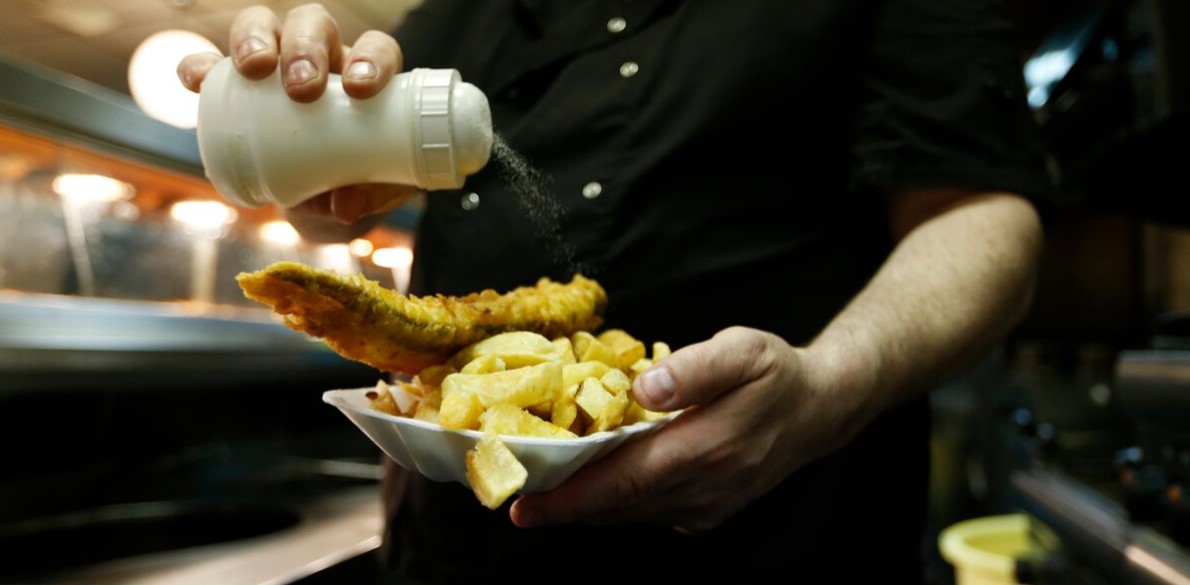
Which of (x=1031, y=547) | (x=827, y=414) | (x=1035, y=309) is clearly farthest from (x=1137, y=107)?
(x=1035, y=309)

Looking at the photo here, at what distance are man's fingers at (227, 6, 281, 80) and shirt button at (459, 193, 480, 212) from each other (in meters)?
0.36

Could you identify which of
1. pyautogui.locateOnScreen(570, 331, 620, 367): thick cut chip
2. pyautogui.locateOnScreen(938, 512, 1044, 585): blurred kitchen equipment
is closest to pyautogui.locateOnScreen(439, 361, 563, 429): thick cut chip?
pyautogui.locateOnScreen(570, 331, 620, 367): thick cut chip

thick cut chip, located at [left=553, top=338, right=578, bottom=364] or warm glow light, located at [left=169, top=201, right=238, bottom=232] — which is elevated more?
warm glow light, located at [left=169, top=201, right=238, bottom=232]

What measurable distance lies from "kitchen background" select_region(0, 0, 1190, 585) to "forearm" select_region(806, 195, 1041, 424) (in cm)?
17

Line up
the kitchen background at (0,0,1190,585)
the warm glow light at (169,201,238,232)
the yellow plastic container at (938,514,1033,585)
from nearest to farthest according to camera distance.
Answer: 1. the kitchen background at (0,0,1190,585)
2. the warm glow light at (169,201,238,232)
3. the yellow plastic container at (938,514,1033,585)

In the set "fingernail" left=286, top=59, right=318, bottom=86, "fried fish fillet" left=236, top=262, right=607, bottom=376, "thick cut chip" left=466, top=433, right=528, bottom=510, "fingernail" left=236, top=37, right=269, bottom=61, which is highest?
"fingernail" left=236, top=37, right=269, bottom=61

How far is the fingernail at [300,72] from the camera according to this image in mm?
536

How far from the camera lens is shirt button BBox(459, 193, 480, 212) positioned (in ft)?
3.07

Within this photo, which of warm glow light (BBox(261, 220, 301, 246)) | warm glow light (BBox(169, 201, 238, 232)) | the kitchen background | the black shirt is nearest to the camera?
the black shirt

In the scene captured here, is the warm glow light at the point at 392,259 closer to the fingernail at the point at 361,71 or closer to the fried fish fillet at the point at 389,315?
the fried fish fillet at the point at 389,315

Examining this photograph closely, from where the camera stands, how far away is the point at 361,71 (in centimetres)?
55

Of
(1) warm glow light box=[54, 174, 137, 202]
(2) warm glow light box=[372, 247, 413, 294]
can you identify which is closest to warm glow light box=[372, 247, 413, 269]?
(2) warm glow light box=[372, 247, 413, 294]

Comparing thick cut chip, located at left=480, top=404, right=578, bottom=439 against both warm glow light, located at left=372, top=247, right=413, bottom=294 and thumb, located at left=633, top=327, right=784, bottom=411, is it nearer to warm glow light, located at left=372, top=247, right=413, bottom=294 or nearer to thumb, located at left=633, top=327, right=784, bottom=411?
thumb, located at left=633, top=327, right=784, bottom=411

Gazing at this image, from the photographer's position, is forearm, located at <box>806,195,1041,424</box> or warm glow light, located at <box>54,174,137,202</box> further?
warm glow light, located at <box>54,174,137,202</box>
